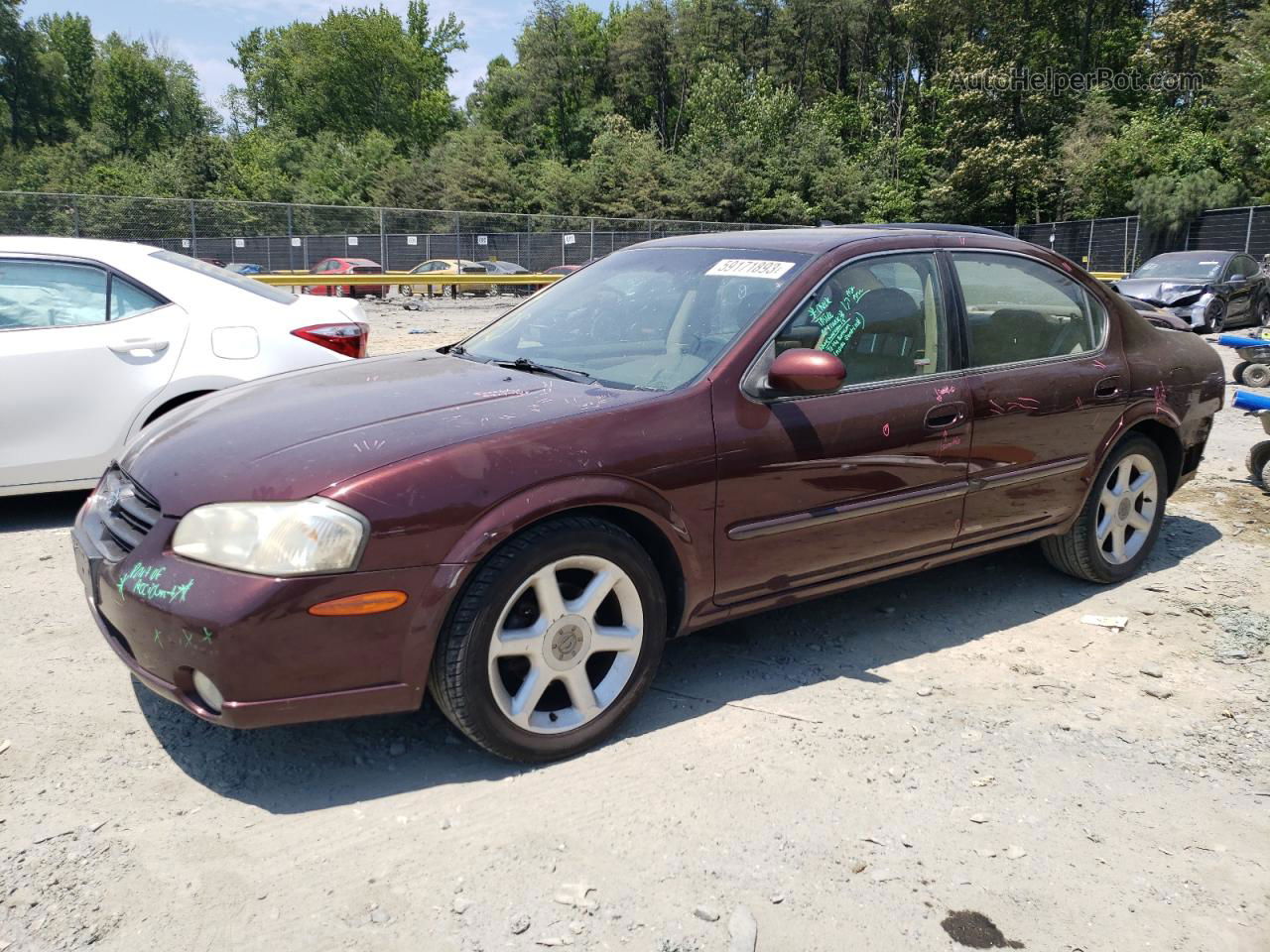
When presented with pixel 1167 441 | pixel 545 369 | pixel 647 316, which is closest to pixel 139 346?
pixel 545 369

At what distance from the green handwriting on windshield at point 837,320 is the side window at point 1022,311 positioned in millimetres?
584

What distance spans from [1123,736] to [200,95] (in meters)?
103

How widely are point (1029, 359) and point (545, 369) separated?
80.2 inches

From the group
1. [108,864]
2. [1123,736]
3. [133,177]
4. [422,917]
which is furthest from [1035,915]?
[133,177]

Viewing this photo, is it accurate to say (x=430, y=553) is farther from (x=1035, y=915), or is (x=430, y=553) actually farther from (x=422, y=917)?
(x=1035, y=915)

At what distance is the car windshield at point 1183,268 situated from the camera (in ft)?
56.5

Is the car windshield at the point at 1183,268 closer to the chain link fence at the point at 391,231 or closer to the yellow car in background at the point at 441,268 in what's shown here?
the chain link fence at the point at 391,231

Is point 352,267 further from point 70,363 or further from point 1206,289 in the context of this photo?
point 70,363

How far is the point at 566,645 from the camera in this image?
303 cm

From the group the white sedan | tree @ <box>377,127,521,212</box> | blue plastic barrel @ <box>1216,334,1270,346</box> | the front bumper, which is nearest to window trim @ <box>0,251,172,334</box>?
the white sedan

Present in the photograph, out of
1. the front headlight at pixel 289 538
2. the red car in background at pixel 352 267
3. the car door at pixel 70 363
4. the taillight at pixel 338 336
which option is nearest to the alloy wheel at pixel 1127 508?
the front headlight at pixel 289 538

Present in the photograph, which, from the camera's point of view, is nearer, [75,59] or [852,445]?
[852,445]

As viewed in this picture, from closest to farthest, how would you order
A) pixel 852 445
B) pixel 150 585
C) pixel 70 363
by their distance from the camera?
pixel 150 585 < pixel 852 445 < pixel 70 363

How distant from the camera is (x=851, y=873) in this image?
2582mm
